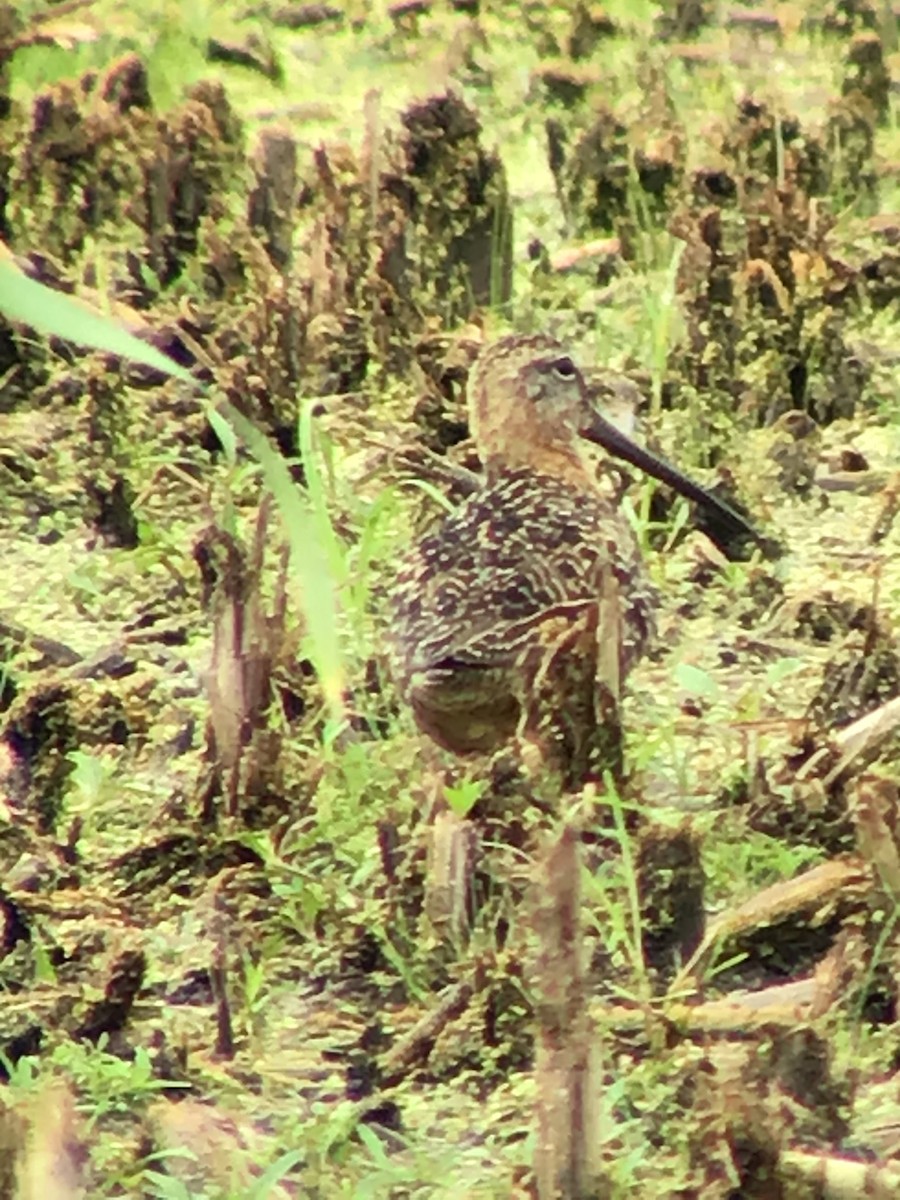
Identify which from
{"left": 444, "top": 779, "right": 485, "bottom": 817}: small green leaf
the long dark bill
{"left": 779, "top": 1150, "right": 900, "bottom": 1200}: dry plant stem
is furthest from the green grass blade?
the long dark bill

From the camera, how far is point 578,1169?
2.58 m

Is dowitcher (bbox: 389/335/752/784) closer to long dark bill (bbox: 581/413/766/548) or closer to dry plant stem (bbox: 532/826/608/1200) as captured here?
long dark bill (bbox: 581/413/766/548)

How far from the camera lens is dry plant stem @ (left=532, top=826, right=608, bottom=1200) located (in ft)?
8.12

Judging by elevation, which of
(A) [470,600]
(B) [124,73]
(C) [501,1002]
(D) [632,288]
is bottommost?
(C) [501,1002]

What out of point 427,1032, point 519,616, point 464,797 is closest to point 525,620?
point 519,616

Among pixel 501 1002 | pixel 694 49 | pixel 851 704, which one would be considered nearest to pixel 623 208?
pixel 694 49

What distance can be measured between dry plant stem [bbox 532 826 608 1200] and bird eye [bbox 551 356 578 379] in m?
1.98

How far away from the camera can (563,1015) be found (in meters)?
2.50

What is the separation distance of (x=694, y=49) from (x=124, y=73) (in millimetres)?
1357

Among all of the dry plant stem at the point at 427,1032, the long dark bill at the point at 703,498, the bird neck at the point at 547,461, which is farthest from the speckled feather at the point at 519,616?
the dry plant stem at the point at 427,1032

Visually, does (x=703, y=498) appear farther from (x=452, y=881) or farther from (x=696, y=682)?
(x=452, y=881)

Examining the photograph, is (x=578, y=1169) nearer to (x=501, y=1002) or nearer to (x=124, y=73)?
(x=501, y=1002)

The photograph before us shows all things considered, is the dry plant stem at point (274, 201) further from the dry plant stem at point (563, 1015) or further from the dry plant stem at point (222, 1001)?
the dry plant stem at point (563, 1015)

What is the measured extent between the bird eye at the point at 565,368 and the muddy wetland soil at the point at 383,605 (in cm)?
25
